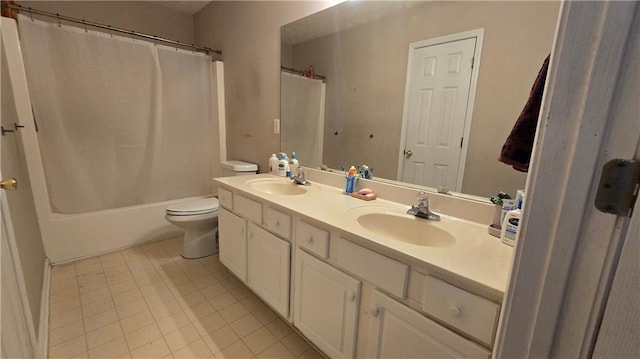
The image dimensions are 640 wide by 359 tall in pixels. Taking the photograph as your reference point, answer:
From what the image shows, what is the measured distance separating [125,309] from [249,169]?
121 centimetres

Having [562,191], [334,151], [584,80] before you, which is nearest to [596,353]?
[562,191]

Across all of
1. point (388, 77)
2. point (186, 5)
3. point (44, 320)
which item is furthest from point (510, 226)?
point (186, 5)

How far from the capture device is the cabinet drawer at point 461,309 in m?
0.66

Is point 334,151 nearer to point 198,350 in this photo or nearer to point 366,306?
point 366,306

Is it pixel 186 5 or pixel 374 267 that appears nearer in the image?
pixel 374 267

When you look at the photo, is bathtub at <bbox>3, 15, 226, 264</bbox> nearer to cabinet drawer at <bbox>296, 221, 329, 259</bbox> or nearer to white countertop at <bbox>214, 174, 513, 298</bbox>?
white countertop at <bbox>214, 174, 513, 298</bbox>

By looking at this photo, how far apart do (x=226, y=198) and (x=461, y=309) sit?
4.50ft

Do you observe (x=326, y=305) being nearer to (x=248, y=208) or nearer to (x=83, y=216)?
(x=248, y=208)

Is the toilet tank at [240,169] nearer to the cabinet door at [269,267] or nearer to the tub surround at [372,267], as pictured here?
the tub surround at [372,267]

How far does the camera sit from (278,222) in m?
1.28

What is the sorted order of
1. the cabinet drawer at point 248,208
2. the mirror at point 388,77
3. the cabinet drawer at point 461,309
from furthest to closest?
the cabinet drawer at point 248,208
the mirror at point 388,77
the cabinet drawer at point 461,309

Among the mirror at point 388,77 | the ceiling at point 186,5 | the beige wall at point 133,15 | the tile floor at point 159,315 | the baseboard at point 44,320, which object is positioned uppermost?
the ceiling at point 186,5

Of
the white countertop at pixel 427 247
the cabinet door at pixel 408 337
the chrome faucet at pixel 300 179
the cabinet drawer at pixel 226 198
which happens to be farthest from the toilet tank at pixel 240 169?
the cabinet door at pixel 408 337

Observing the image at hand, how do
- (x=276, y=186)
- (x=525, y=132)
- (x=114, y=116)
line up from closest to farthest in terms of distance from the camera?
(x=525, y=132), (x=276, y=186), (x=114, y=116)
